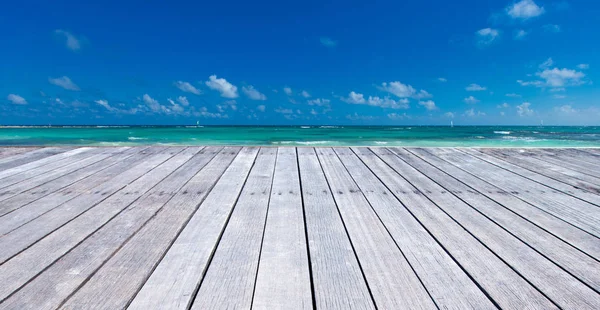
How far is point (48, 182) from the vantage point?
2408mm

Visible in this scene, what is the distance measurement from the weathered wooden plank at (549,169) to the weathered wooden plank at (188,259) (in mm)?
2430

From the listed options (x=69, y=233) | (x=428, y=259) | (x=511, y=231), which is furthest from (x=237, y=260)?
(x=511, y=231)

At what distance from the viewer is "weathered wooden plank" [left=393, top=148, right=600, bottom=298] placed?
1216 mm

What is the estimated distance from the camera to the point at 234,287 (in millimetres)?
1070

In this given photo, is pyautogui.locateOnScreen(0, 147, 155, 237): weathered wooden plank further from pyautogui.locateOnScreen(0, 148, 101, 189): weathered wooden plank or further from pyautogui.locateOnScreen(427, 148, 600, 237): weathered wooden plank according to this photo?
pyautogui.locateOnScreen(427, 148, 600, 237): weathered wooden plank

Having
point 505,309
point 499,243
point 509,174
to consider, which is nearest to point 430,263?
point 505,309

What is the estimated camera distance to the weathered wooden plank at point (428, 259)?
3.33 ft

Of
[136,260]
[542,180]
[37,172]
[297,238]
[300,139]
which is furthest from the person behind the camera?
→ [300,139]

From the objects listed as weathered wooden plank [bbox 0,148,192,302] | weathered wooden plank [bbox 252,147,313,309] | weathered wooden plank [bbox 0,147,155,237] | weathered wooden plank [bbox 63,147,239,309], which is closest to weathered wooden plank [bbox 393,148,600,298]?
weathered wooden plank [bbox 252,147,313,309]

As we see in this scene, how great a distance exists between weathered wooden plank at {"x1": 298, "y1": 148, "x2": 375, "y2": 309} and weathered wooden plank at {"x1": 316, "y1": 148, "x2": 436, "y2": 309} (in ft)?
0.11

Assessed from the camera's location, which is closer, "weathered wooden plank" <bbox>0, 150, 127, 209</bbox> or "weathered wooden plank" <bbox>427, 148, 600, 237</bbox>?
"weathered wooden plank" <bbox>427, 148, 600, 237</bbox>

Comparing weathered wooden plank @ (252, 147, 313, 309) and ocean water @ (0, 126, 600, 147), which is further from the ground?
weathered wooden plank @ (252, 147, 313, 309)

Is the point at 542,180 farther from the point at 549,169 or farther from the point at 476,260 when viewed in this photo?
the point at 476,260

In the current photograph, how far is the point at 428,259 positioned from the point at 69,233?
5.06 feet
